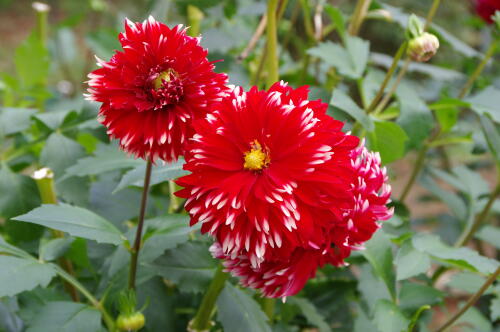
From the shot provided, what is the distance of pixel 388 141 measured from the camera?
0.63m

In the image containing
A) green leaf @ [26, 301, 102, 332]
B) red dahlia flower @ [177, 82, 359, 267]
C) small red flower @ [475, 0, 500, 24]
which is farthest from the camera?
small red flower @ [475, 0, 500, 24]

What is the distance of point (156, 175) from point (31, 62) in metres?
0.49

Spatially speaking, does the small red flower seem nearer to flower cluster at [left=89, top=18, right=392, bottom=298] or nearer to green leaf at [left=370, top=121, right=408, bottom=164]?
green leaf at [left=370, top=121, right=408, bottom=164]

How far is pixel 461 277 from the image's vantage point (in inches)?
28.6

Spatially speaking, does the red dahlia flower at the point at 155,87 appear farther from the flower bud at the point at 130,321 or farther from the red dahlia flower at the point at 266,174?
the flower bud at the point at 130,321

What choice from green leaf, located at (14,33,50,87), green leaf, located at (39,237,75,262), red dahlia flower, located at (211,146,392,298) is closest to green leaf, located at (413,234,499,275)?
red dahlia flower, located at (211,146,392,298)

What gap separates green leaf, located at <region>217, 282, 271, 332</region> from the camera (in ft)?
1.78

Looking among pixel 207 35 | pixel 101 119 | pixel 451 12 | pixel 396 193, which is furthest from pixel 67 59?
pixel 451 12

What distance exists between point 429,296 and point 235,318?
227mm

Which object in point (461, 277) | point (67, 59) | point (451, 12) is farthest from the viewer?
point (451, 12)

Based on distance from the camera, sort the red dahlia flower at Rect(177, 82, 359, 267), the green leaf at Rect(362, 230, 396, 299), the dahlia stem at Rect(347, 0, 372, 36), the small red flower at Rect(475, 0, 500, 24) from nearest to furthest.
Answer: the red dahlia flower at Rect(177, 82, 359, 267) < the green leaf at Rect(362, 230, 396, 299) < the dahlia stem at Rect(347, 0, 372, 36) < the small red flower at Rect(475, 0, 500, 24)

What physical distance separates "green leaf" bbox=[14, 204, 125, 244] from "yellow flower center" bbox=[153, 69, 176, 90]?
14 cm

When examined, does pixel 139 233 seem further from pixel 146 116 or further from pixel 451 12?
pixel 451 12

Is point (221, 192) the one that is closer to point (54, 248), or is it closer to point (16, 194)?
point (54, 248)
